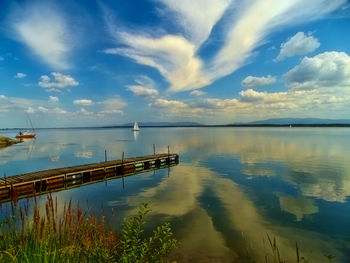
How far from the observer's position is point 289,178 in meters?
30.3

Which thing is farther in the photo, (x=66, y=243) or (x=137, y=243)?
(x=66, y=243)

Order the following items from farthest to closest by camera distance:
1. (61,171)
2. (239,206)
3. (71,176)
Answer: (71,176)
(61,171)
(239,206)

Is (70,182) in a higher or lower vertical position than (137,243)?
lower

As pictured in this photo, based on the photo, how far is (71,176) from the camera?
3070 cm

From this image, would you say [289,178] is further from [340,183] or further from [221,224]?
[221,224]

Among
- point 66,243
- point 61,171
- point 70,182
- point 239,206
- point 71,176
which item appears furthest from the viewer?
point 71,176

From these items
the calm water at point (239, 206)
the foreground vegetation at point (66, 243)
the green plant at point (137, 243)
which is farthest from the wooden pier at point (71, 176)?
the green plant at point (137, 243)

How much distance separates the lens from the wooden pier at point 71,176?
77.6ft

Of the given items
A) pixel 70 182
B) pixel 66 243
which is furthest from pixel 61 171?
pixel 66 243

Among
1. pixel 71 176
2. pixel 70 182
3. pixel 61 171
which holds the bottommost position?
pixel 70 182

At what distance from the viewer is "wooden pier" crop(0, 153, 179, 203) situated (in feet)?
77.6

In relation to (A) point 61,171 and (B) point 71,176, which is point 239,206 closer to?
(B) point 71,176

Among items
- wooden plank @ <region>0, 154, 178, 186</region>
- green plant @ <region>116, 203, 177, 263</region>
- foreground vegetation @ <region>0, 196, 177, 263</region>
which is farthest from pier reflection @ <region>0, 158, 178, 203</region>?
green plant @ <region>116, 203, 177, 263</region>

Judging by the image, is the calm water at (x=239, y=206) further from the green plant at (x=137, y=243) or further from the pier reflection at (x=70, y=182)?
the green plant at (x=137, y=243)
